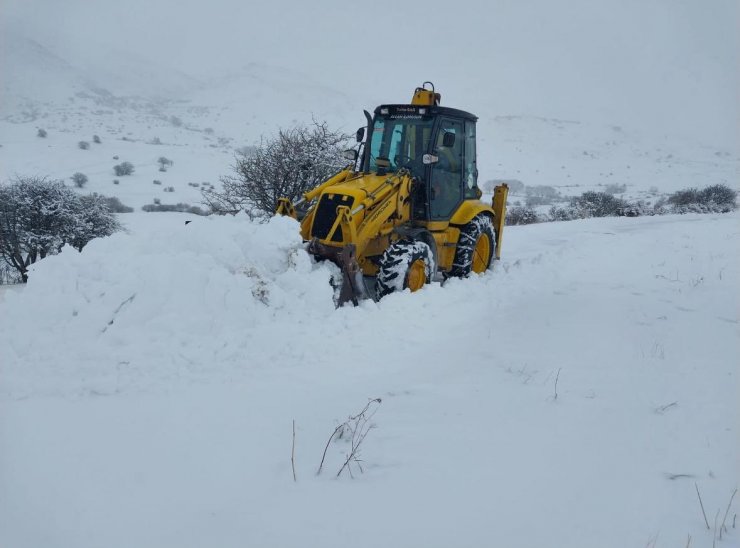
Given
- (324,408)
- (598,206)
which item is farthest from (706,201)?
(324,408)

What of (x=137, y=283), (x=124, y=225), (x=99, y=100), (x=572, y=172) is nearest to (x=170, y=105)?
(x=99, y=100)

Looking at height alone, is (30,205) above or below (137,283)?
above

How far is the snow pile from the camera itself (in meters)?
3.87

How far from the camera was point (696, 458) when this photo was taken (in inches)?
123

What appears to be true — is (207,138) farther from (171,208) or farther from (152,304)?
(152,304)

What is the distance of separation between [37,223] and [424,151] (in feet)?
34.1

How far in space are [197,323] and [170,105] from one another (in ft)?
317

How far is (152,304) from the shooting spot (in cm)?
433

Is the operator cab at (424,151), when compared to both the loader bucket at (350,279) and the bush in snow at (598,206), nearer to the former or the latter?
the loader bucket at (350,279)

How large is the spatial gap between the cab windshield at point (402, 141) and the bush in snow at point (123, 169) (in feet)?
80.3

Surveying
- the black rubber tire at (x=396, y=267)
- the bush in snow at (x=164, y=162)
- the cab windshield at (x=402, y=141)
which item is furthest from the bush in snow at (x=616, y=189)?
the black rubber tire at (x=396, y=267)

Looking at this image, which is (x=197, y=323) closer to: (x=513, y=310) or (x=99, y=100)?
(x=513, y=310)

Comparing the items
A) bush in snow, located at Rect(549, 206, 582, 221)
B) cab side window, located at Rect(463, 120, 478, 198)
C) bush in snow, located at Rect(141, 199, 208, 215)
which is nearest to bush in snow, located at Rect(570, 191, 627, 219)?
bush in snow, located at Rect(549, 206, 582, 221)

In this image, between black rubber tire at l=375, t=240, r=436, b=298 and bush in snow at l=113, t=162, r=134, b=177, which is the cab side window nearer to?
black rubber tire at l=375, t=240, r=436, b=298
